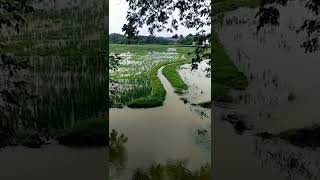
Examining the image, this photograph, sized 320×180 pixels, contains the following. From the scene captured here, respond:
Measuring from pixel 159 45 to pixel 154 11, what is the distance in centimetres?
21

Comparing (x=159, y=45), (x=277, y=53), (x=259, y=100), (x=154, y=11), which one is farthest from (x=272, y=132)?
(x=154, y=11)

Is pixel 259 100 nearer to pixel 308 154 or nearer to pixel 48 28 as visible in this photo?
pixel 308 154

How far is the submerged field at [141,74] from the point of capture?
8.34ft

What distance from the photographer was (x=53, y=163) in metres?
2.41

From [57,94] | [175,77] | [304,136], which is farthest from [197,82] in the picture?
[57,94]

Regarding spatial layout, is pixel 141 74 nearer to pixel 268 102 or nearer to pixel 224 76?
pixel 224 76

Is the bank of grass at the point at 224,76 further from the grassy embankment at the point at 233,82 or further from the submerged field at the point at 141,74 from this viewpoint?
the submerged field at the point at 141,74

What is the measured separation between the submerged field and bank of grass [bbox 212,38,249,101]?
0.66 feet

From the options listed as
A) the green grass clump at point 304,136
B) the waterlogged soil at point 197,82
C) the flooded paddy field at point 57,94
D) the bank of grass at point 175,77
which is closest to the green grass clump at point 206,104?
the waterlogged soil at point 197,82

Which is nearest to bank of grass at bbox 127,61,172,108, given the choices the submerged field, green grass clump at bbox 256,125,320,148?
the submerged field

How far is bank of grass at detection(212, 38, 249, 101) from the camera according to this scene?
2432 millimetres

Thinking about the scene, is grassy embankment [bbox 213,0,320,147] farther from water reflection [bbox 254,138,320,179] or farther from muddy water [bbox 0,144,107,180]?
muddy water [bbox 0,144,107,180]

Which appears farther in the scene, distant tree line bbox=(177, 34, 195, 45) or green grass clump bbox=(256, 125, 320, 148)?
distant tree line bbox=(177, 34, 195, 45)

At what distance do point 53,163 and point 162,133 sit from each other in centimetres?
66
